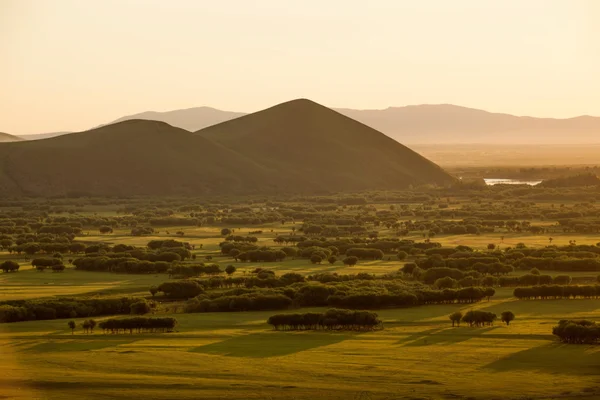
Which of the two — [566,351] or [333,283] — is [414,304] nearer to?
[333,283]

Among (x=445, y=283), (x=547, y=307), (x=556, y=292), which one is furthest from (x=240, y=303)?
(x=556, y=292)

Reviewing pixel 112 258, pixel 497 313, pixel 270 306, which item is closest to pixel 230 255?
pixel 112 258

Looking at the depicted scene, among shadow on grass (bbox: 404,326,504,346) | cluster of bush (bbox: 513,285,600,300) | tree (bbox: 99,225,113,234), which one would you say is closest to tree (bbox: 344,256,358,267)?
cluster of bush (bbox: 513,285,600,300)

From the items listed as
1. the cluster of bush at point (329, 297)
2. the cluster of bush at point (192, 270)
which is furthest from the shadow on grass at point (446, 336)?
the cluster of bush at point (192, 270)

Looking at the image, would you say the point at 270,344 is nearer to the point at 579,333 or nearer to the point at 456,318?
A: the point at 456,318

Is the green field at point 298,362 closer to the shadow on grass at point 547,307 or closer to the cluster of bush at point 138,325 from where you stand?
the cluster of bush at point 138,325

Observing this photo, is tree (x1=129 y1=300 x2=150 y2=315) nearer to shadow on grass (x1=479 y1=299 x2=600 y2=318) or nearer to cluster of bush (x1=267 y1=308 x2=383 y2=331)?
cluster of bush (x1=267 y1=308 x2=383 y2=331)

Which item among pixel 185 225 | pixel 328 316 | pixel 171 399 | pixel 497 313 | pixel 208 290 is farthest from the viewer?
pixel 185 225
